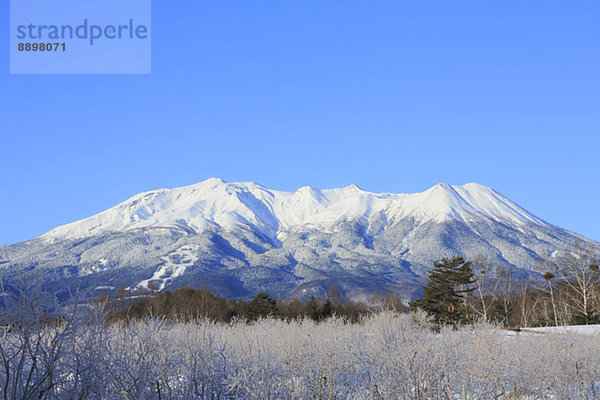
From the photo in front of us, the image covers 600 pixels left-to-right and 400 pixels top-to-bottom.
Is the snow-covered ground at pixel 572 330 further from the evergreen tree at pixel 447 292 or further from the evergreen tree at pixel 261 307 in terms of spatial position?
the evergreen tree at pixel 261 307

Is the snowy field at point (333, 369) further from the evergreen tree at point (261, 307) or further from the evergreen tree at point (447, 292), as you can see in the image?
the evergreen tree at point (261, 307)

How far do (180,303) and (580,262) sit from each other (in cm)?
4529

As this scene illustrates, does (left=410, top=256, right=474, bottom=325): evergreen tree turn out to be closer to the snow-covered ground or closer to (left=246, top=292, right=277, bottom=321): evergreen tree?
the snow-covered ground

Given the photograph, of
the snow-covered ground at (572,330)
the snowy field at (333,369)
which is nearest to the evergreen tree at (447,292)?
the snow-covered ground at (572,330)

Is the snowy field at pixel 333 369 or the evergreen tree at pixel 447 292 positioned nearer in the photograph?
the snowy field at pixel 333 369

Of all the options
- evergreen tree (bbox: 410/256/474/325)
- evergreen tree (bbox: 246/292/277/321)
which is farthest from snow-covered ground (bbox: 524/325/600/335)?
evergreen tree (bbox: 246/292/277/321)

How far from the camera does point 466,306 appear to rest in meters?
62.2

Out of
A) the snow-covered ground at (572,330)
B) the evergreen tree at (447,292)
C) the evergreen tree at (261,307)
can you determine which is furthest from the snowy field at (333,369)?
the evergreen tree at (261,307)

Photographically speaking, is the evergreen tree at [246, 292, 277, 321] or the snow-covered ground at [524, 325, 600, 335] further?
the evergreen tree at [246, 292, 277, 321]

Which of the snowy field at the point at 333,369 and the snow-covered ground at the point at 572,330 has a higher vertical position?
the snowy field at the point at 333,369

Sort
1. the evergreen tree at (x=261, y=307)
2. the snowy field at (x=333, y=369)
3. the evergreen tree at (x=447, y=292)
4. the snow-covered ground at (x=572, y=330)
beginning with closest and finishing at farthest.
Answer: the snowy field at (x=333, y=369) → the snow-covered ground at (x=572, y=330) → the evergreen tree at (x=447, y=292) → the evergreen tree at (x=261, y=307)

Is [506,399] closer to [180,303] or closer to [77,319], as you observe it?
[77,319]

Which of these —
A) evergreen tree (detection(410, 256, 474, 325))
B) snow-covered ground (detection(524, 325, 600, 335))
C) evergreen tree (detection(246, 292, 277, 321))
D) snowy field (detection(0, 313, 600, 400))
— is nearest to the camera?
snowy field (detection(0, 313, 600, 400))

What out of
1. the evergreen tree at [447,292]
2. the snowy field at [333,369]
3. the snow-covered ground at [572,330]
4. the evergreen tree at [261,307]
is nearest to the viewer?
the snowy field at [333,369]
